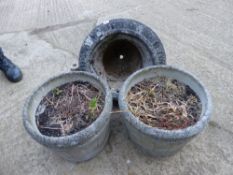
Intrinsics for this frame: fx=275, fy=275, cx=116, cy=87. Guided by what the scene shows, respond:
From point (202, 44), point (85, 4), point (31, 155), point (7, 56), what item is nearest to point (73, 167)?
point (31, 155)

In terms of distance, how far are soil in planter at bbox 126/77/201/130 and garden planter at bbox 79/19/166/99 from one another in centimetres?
18

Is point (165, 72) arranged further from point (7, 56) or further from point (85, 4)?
point (85, 4)

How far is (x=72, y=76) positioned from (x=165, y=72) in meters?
0.59

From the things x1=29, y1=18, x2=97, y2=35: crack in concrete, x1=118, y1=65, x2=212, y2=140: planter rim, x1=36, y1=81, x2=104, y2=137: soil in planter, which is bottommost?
x1=29, y1=18, x2=97, y2=35: crack in concrete

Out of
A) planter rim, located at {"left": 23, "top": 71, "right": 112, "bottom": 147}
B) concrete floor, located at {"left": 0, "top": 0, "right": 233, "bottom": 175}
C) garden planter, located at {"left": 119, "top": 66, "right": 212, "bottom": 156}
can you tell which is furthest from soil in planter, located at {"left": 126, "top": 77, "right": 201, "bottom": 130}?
concrete floor, located at {"left": 0, "top": 0, "right": 233, "bottom": 175}

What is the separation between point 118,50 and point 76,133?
2.76 ft

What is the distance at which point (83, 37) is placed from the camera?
2.76 m

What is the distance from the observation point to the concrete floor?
5.50 feet

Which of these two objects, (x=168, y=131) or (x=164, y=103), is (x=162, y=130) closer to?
(x=168, y=131)

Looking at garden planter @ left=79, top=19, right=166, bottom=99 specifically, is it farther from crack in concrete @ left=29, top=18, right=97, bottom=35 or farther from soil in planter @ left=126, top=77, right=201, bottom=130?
crack in concrete @ left=29, top=18, right=97, bottom=35

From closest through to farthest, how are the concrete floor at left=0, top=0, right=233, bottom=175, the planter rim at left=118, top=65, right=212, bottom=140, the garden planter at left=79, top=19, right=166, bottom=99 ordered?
the planter rim at left=118, top=65, right=212, bottom=140
the concrete floor at left=0, top=0, right=233, bottom=175
the garden planter at left=79, top=19, right=166, bottom=99

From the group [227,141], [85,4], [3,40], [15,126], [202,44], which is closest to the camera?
[227,141]

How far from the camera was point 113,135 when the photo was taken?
1838mm

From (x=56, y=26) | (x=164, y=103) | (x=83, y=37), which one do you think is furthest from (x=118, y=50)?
(x=56, y=26)
